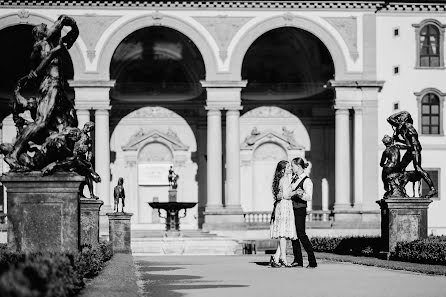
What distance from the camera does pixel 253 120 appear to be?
201 feet

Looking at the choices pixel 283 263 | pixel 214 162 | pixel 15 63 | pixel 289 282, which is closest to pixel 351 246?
pixel 283 263

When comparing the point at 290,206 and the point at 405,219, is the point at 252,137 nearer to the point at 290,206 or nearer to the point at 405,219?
the point at 405,219

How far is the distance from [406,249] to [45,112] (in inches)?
430

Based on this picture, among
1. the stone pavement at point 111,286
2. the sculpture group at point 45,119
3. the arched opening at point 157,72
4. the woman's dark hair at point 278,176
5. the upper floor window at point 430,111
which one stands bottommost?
the stone pavement at point 111,286

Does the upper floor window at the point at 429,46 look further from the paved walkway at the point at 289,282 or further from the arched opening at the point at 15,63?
the paved walkway at the point at 289,282

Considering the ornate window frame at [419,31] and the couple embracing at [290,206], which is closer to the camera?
the couple embracing at [290,206]

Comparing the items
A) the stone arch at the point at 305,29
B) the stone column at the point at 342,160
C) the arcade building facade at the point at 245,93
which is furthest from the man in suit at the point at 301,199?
the stone arch at the point at 305,29

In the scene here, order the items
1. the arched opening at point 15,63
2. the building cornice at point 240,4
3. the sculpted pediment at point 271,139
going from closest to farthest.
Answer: the building cornice at point 240,4
the arched opening at point 15,63
the sculpted pediment at point 271,139

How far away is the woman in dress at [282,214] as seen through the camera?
22.3 metres

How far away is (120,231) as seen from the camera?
36.4 meters

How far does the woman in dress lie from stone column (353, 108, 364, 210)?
32.0 m

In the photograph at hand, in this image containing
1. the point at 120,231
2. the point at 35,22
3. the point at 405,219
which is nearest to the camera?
the point at 405,219

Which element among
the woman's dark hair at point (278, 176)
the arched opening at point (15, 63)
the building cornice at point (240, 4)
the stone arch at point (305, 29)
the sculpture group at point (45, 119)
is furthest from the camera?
the arched opening at point (15, 63)

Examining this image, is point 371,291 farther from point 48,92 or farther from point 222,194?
point 222,194
